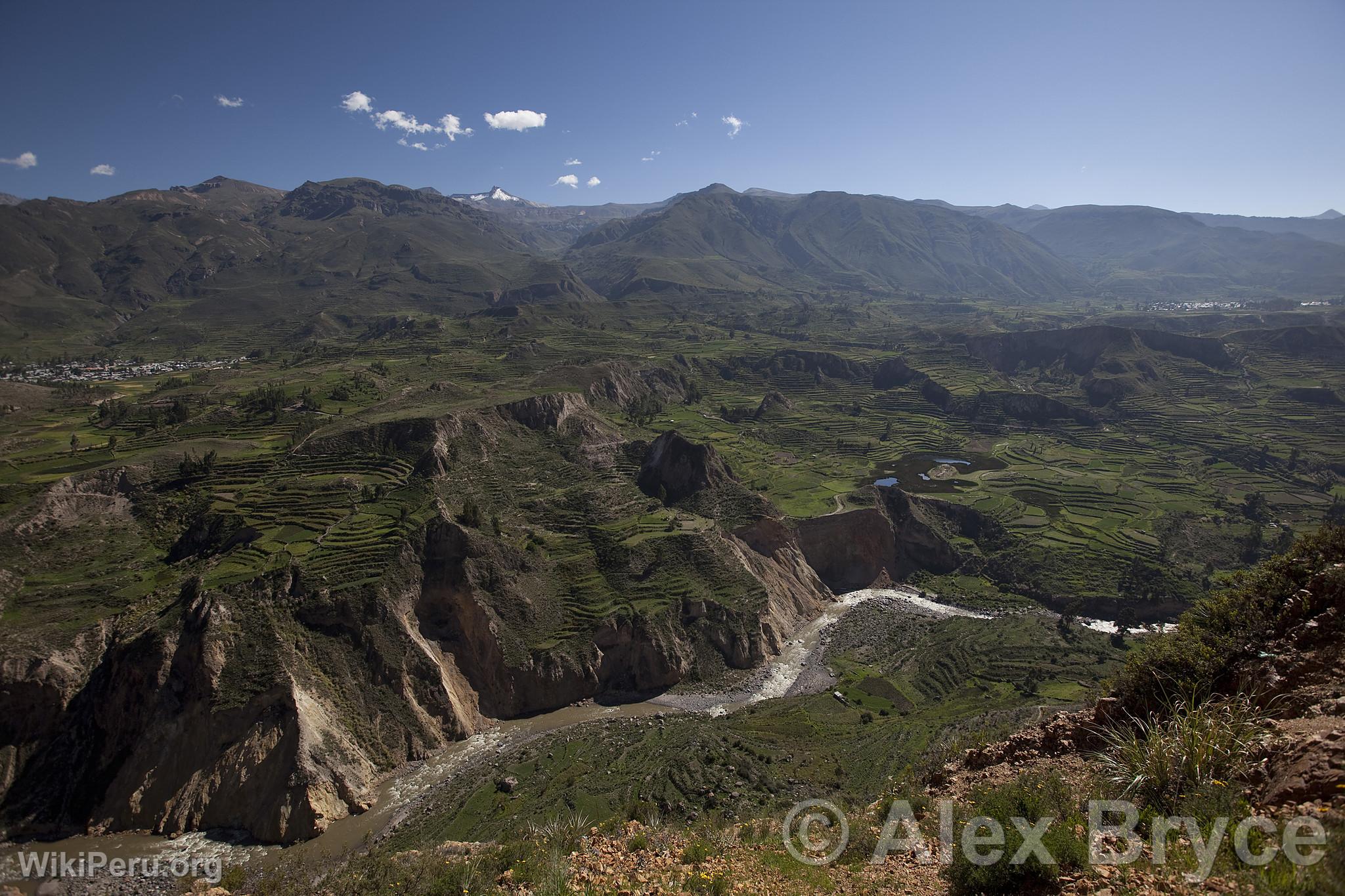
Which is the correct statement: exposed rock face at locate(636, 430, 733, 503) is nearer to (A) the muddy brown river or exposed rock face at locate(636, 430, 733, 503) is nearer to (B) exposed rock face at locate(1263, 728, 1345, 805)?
(A) the muddy brown river

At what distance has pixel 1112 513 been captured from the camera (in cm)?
8569

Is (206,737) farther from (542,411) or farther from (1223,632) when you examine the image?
(542,411)

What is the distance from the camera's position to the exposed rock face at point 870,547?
77.9m

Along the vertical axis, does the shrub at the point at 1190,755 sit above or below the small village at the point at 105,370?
below

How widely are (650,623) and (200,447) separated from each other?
57134 millimetres

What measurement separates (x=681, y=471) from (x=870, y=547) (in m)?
27.0

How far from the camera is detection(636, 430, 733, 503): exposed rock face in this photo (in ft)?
260

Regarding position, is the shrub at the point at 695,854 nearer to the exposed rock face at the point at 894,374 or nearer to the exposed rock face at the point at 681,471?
the exposed rock face at the point at 681,471

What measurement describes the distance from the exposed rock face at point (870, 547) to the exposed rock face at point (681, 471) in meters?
13.6

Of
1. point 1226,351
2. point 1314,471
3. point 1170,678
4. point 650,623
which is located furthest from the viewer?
point 1226,351

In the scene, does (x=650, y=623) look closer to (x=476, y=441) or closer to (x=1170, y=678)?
(x=476, y=441)

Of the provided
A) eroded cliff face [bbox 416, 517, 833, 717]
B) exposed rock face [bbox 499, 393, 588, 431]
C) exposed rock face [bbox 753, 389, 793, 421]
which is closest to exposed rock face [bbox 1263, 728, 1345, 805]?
eroded cliff face [bbox 416, 517, 833, 717]

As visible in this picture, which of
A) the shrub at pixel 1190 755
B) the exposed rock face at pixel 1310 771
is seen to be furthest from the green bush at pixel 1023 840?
the exposed rock face at pixel 1310 771

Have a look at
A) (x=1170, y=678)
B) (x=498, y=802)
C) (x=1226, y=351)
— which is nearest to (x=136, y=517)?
(x=498, y=802)
